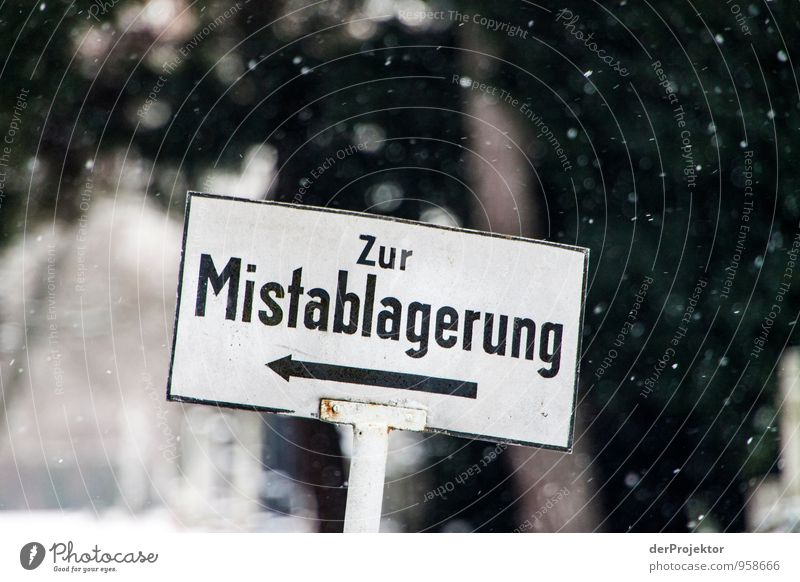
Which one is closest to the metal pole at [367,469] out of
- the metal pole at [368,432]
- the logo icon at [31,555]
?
the metal pole at [368,432]

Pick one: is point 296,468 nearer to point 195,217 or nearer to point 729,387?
point 195,217

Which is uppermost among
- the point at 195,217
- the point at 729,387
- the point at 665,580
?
the point at 195,217

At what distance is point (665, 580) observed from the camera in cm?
67

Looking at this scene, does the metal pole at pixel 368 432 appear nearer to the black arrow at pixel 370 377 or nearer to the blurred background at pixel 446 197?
the black arrow at pixel 370 377

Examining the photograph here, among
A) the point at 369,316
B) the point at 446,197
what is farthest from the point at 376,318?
the point at 446,197

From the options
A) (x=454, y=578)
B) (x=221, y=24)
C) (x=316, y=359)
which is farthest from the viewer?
(x=221, y=24)

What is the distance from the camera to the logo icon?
0.57 meters

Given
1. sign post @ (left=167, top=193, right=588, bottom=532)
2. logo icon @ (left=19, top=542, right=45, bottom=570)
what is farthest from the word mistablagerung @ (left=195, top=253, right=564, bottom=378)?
logo icon @ (left=19, top=542, right=45, bottom=570)

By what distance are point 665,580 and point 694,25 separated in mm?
552

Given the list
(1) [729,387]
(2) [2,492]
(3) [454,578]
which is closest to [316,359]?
(3) [454,578]

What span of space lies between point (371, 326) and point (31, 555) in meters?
0.31

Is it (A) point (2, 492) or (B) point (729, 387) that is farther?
(B) point (729, 387)

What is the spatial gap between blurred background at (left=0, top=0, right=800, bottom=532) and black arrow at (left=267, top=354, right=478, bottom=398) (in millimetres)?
264

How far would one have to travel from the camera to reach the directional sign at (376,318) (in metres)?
0.52
